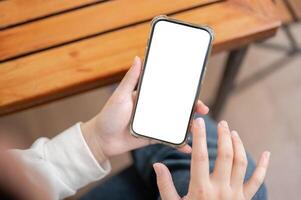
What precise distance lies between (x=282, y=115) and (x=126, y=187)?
1.88ft

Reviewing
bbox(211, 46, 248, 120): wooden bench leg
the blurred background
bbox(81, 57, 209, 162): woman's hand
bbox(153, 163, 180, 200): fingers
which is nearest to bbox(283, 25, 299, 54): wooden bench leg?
the blurred background

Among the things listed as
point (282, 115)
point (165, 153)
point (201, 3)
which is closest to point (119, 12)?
point (201, 3)

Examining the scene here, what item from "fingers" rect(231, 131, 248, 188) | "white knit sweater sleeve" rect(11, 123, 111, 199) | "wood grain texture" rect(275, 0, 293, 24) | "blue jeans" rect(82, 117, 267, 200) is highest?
"wood grain texture" rect(275, 0, 293, 24)

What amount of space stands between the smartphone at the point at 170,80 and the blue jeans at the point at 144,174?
118 millimetres

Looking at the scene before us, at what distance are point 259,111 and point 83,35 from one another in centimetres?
66

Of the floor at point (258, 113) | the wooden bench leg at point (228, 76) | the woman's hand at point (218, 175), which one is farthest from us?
the floor at point (258, 113)

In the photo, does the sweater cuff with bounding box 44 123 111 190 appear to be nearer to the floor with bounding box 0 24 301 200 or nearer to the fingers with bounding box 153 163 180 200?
the fingers with bounding box 153 163 180 200

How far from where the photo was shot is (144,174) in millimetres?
688

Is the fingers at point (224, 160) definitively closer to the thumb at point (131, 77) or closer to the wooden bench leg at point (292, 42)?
the thumb at point (131, 77)

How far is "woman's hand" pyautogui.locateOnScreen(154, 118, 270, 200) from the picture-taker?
0.47m

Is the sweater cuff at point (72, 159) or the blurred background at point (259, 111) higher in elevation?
the sweater cuff at point (72, 159)

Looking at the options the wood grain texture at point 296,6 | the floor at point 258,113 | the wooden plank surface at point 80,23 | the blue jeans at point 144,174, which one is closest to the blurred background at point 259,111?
the floor at point 258,113

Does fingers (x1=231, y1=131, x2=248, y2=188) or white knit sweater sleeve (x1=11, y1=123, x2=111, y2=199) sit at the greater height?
fingers (x1=231, y1=131, x2=248, y2=188)

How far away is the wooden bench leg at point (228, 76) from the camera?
730 mm
